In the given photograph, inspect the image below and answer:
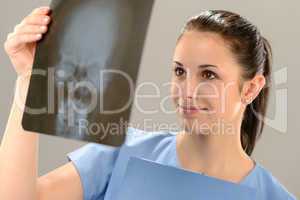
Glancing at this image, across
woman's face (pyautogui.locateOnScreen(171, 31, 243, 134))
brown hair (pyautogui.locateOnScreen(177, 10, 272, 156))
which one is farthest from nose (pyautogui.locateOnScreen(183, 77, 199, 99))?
brown hair (pyautogui.locateOnScreen(177, 10, 272, 156))

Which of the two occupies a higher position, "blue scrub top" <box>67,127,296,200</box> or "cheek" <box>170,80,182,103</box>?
"cheek" <box>170,80,182,103</box>

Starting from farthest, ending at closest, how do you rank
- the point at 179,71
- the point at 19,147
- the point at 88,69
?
the point at 179,71 < the point at 19,147 < the point at 88,69

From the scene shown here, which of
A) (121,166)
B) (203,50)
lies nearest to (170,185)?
(121,166)

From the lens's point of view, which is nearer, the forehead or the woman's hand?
the woman's hand

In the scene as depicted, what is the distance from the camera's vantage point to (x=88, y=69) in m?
0.59

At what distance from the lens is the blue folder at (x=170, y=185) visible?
752 millimetres

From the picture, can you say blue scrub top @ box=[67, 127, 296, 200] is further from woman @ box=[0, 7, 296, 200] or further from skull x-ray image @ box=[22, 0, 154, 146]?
skull x-ray image @ box=[22, 0, 154, 146]

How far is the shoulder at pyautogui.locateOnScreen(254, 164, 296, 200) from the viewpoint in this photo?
2.74 ft

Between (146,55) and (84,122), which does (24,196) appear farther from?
(146,55)

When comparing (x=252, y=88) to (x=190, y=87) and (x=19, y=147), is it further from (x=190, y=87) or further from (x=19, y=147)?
(x=19, y=147)

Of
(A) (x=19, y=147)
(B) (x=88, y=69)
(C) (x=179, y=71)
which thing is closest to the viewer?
(B) (x=88, y=69)

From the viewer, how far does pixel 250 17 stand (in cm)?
137

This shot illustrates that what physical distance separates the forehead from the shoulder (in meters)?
0.22

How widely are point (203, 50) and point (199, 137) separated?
0.17 meters
